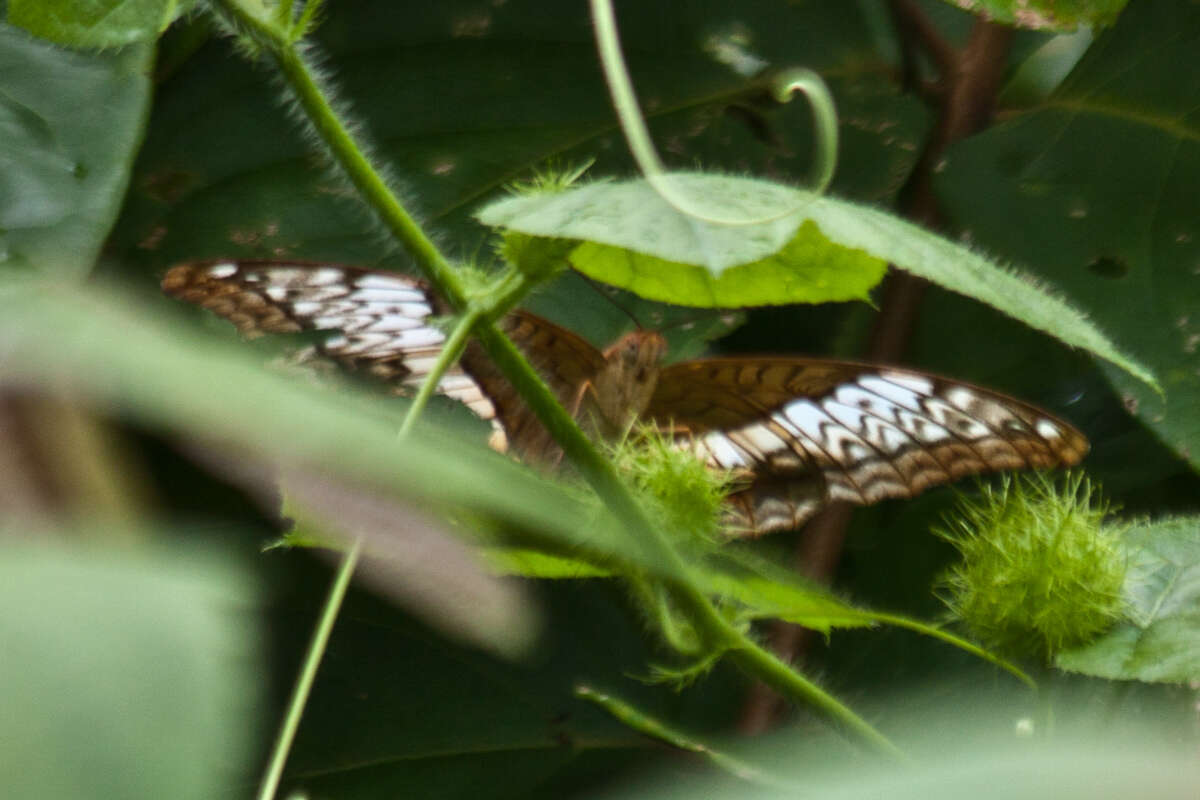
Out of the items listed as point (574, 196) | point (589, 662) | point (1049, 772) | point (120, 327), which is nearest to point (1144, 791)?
point (1049, 772)

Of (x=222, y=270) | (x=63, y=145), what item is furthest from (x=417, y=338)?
(x=63, y=145)

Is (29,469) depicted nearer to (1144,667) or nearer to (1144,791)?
(1144,791)

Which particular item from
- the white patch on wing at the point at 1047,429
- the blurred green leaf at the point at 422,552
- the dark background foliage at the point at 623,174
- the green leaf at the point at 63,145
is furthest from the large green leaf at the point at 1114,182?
the blurred green leaf at the point at 422,552

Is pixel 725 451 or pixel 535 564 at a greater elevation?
pixel 725 451

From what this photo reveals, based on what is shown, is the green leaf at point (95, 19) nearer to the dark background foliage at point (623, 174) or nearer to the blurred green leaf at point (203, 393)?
the dark background foliage at point (623, 174)

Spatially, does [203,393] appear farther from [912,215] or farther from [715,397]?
[912,215]

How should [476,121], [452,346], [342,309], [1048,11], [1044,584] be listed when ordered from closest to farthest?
[452,346]
[1044,584]
[1048,11]
[342,309]
[476,121]
